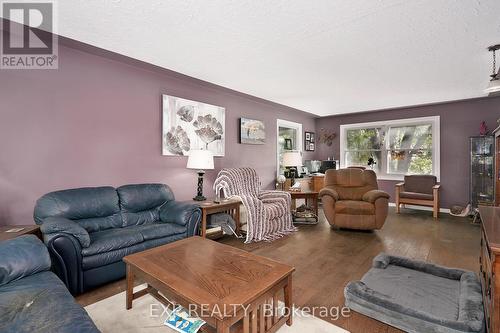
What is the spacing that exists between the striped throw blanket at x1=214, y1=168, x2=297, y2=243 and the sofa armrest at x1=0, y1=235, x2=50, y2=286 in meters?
2.31

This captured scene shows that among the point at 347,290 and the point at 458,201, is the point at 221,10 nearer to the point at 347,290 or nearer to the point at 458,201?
the point at 347,290

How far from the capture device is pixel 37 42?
258cm

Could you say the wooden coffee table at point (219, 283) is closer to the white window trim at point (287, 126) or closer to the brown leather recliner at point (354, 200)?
the brown leather recliner at point (354, 200)

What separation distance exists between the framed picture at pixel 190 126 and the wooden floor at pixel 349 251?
1.56 metres

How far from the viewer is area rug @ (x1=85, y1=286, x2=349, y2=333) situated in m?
1.69

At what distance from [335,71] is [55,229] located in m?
3.73

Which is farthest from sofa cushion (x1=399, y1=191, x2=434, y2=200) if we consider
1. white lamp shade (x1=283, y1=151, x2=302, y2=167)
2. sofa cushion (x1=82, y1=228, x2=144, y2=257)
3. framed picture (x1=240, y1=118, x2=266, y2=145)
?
sofa cushion (x1=82, y1=228, x2=144, y2=257)

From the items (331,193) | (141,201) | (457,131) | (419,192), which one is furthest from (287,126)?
(141,201)

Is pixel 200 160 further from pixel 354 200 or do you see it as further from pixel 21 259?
pixel 354 200

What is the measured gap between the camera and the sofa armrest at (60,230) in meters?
2.05

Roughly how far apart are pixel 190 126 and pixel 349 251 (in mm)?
2902

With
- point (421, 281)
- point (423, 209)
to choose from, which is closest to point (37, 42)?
point (421, 281)

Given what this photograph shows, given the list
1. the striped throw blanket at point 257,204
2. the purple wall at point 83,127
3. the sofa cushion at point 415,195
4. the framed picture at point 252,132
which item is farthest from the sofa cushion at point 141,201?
the sofa cushion at point 415,195

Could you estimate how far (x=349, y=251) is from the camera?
3.15 m
